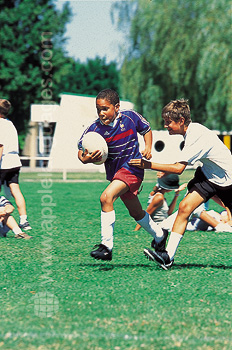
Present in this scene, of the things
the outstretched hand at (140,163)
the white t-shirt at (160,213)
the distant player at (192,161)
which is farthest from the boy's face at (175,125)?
the white t-shirt at (160,213)

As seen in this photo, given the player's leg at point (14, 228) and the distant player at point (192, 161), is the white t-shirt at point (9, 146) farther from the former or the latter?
the distant player at point (192, 161)

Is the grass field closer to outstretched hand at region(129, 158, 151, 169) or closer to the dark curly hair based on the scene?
outstretched hand at region(129, 158, 151, 169)

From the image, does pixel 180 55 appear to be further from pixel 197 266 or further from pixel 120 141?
pixel 197 266

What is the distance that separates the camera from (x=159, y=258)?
6125 millimetres

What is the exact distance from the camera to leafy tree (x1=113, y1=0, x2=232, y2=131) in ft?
106

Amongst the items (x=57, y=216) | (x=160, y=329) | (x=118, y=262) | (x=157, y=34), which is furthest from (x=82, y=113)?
(x=160, y=329)

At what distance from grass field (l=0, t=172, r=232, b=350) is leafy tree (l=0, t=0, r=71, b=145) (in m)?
34.0

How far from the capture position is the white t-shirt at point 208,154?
587cm

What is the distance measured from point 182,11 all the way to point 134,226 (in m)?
25.4

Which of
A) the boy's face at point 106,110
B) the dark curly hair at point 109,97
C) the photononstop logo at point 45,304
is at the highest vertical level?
the dark curly hair at point 109,97

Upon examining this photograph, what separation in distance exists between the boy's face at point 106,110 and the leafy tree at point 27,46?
114ft

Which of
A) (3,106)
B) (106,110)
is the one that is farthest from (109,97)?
(3,106)

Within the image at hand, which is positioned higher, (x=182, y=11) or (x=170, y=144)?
(x=182, y=11)

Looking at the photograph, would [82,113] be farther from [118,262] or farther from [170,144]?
[118,262]
